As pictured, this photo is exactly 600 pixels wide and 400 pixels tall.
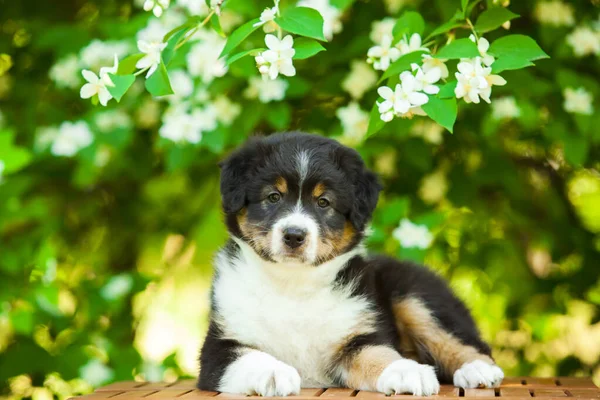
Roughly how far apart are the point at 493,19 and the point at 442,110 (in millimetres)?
561

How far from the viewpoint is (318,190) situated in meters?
3.83

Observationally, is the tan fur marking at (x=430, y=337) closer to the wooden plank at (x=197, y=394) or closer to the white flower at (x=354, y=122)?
the wooden plank at (x=197, y=394)

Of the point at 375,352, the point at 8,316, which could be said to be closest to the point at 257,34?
the point at 375,352

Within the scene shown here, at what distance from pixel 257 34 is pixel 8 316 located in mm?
2259

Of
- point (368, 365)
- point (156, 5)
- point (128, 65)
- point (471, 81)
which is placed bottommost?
point (368, 365)

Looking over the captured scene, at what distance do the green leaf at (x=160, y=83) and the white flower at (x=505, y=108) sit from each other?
246 centimetres

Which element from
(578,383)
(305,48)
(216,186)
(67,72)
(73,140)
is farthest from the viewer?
(216,186)

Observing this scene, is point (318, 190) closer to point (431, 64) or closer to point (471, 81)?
point (431, 64)

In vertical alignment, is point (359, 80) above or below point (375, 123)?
below

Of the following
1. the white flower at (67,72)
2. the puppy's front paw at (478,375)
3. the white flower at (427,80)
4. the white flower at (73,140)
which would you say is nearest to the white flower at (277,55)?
the white flower at (427,80)

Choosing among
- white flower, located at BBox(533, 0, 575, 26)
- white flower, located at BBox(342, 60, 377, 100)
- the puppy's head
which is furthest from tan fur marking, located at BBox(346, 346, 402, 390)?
white flower, located at BBox(533, 0, 575, 26)

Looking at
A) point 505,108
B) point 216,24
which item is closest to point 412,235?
point 505,108

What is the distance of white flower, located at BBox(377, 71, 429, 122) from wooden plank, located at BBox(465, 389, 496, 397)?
1116mm

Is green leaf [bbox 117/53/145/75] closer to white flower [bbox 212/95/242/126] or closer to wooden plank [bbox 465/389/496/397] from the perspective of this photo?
white flower [bbox 212/95/242/126]
